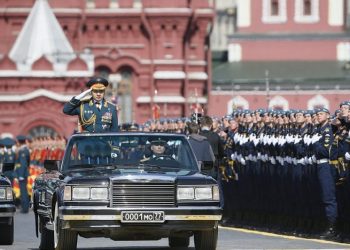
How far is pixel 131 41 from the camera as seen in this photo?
78.0m

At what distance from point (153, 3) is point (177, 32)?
177 cm

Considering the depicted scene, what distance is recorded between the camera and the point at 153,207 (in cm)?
1759

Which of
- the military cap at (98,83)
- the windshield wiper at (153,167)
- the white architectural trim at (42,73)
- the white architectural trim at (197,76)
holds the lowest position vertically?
the windshield wiper at (153,167)

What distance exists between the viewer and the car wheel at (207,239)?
1809cm

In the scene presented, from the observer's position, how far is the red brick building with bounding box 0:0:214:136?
248 feet

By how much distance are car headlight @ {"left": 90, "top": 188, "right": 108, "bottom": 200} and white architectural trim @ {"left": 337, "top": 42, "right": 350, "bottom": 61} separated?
72.2m

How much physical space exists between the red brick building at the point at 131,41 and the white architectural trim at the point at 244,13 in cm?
997

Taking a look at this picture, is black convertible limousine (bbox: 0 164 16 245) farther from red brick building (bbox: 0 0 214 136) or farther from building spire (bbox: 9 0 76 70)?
red brick building (bbox: 0 0 214 136)

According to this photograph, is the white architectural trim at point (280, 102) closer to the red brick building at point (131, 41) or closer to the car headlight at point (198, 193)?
the red brick building at point (131, 41)

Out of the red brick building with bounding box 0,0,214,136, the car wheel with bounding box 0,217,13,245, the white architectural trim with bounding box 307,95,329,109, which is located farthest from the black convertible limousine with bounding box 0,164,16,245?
the white architectural trim with bounding box 307,95,329,109

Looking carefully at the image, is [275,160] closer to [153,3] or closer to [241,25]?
[153,3]

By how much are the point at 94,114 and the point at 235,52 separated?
225ft

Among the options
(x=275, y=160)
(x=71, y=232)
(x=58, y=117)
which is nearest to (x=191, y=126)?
(x=275, y=160)

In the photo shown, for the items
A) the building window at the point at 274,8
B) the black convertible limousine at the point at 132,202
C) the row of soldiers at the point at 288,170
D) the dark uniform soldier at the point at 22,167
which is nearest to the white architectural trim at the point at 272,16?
the building window at the point at 274,8
